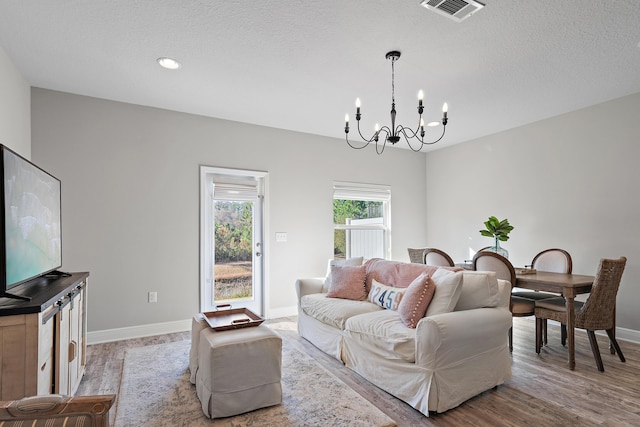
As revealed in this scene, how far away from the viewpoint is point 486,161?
17.7ft

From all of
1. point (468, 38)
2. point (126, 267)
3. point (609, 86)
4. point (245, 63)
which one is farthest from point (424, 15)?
point (126, 267)

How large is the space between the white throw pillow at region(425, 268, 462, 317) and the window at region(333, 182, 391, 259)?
2.87 metres

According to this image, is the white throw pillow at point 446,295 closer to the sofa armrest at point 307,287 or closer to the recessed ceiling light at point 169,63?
the sofa armrest at point 307,287

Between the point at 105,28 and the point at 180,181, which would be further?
the point at 180,181

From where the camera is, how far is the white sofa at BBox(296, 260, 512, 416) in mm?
2250

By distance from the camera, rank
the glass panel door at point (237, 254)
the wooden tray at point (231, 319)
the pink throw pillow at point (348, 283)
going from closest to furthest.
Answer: the wooden tray at point (231, 319), the pink throw pillow at point (348, 283), the glass panel door at point (237, 254)

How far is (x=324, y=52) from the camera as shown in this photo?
2.86m

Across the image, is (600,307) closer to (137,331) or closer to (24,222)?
(24,222)

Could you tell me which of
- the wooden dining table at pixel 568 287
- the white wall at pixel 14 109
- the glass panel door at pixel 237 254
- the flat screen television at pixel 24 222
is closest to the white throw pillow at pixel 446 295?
the wooden dining table at pixel 568 287

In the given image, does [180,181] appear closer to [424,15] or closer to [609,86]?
[424,15]

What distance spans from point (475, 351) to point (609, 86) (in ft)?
10.2

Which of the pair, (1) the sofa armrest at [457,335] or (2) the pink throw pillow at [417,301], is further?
(2) the pink throw pillow at [417,301]

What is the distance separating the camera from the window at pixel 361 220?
554 cm

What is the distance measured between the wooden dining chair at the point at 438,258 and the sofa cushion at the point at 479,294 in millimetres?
1169
